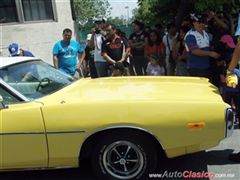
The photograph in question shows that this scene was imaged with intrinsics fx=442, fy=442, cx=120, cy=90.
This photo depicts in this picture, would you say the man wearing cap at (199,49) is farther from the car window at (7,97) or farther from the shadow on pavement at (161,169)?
the car window at (7,97)

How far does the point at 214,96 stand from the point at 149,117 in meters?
0.78

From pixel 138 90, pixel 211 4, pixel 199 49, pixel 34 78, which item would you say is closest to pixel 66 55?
pixel 199 49

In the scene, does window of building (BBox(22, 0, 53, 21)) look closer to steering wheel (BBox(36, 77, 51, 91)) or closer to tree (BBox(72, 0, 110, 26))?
steering wheel (BBox(36, 77, 51, 91))

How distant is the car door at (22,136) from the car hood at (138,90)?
0.25m

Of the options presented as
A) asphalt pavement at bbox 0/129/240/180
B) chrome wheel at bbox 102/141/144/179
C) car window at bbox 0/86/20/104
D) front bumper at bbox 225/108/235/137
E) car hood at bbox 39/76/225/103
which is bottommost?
asphalt pavement at bbox 0/129/240/180

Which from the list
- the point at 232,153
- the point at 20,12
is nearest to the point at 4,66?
the point at 232,153

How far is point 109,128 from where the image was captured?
406 centimetres

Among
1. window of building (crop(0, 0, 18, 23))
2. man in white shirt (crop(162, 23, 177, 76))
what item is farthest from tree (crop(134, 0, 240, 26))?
window of building (crop(0, 0, 18, 23))

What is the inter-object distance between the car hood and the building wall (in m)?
6.63

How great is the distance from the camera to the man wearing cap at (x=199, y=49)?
653cm

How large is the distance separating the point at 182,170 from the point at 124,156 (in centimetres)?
77

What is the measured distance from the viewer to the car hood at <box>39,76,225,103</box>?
13.9 ft

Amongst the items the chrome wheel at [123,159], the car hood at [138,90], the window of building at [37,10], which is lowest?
the chrome wheel at [123,159]

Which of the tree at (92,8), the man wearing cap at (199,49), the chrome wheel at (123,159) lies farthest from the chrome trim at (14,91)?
the tree at (92,8)
